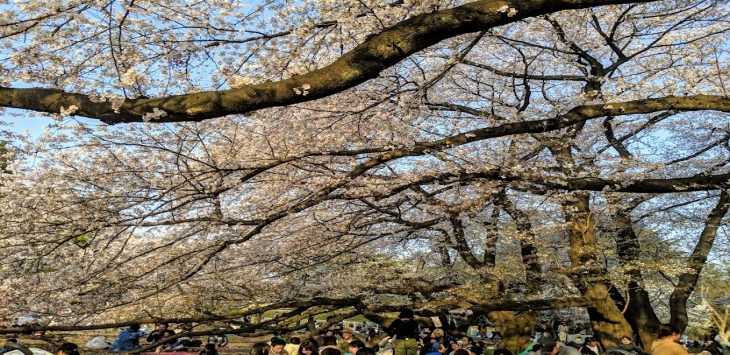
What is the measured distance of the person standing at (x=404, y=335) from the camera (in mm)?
7812

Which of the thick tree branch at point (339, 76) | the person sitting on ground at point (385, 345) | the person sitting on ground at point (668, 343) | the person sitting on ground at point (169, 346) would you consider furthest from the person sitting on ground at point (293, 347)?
the thick tree branch at point (339, 76)

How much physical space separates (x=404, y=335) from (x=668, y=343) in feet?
13.1

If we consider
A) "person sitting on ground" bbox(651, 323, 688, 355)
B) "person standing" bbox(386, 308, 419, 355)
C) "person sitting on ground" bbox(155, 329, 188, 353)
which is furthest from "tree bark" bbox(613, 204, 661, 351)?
"person sitting on ground" bbox(155, 329, 188, 353)

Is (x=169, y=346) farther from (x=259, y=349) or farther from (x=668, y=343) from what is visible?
(x=668, y=343)

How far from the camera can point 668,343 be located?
14.7 ft

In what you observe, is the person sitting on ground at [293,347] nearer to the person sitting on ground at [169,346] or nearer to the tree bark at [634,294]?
the person sitting on ground at [169,346]

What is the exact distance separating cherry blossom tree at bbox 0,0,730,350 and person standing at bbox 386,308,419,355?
96 cm

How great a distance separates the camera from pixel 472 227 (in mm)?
13383

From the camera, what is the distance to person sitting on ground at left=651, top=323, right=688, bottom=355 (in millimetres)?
4398

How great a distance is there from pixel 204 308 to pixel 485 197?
20.3 ft

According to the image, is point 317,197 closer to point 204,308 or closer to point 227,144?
point 227,144

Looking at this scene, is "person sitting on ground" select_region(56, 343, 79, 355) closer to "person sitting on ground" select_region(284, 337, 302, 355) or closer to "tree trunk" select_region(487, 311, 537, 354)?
"person sitting on ground" select_region(284, 337, 302, 355)

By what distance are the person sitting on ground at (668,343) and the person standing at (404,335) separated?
12.4 ft

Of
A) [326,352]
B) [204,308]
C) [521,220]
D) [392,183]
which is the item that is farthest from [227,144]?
[521,220]
